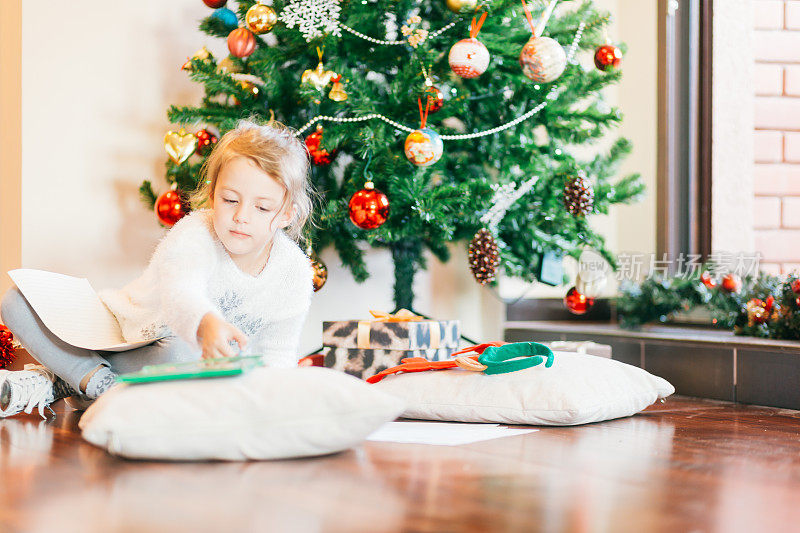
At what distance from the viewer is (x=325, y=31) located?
180cm

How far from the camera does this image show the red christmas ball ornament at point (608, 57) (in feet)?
6.21

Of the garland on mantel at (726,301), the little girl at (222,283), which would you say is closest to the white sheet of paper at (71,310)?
the little girl at (222,283)

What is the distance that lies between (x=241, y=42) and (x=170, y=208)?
41 centimetres

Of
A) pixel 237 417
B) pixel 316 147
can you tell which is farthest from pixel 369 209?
pixel 237 417

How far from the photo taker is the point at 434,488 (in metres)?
0.90

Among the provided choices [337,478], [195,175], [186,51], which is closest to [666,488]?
[337,478]

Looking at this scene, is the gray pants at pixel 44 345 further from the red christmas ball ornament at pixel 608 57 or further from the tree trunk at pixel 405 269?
the red christmas ball ornament at pixel 608 57

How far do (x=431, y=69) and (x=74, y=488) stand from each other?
4.13 feet

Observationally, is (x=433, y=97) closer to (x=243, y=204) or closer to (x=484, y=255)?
A: (x=484, y=255)

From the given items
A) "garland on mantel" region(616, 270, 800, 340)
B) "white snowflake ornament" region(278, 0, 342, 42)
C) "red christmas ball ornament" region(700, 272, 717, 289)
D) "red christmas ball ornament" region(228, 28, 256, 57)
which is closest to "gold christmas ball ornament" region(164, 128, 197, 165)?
"red christmas ball ornament" region(228, 28, 256, 57)

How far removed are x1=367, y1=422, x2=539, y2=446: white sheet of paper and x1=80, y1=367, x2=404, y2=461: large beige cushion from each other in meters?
0.14

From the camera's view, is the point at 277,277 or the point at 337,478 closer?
the point at 337,478

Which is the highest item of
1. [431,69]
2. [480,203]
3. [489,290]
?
[431,69]

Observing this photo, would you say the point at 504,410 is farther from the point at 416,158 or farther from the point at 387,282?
the point at 387,282
